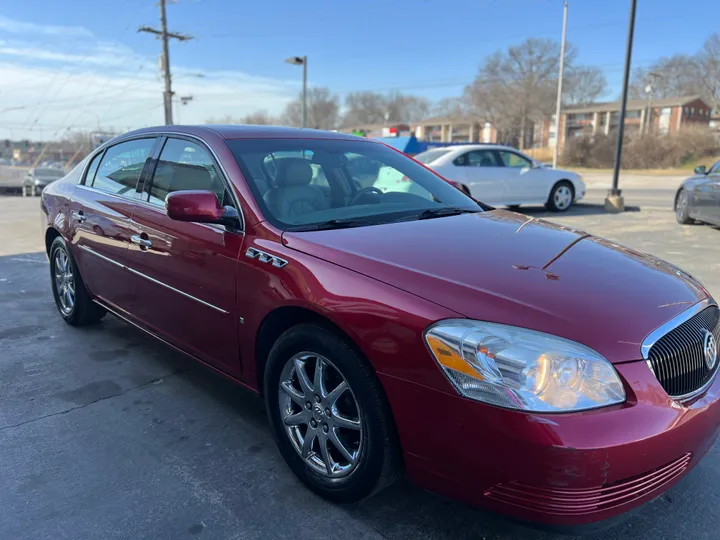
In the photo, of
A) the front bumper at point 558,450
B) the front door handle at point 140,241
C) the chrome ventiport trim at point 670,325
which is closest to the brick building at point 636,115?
the front door handle at point 140,241

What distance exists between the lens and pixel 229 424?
10.3 feet

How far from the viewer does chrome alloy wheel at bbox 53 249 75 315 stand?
466 centimetres

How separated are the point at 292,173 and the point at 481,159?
382 inches

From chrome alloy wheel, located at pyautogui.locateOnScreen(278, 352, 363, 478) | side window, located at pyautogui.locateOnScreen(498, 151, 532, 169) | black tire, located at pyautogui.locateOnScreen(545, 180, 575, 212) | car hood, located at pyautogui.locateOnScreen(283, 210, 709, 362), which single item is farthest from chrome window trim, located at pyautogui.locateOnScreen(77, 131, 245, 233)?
black tire, located at pyautogui.locateOnScreen(545, 180, 575, 212)

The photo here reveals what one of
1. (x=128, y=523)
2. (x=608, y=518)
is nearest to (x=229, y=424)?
(x=128, y=523)

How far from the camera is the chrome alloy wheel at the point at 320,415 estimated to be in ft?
7.63

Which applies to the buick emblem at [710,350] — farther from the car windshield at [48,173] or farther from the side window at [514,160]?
the car windshield at [48,173]

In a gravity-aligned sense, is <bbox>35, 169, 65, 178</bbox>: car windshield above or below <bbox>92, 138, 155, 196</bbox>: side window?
below

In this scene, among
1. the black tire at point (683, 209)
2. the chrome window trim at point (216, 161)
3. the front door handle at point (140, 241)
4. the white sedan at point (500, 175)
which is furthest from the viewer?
the white sedan at point (500, 175)

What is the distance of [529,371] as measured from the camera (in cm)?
184

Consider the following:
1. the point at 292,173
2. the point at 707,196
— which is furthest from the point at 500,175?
the point at 292,173

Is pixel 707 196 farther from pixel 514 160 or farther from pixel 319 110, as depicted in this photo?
pixel 319 110

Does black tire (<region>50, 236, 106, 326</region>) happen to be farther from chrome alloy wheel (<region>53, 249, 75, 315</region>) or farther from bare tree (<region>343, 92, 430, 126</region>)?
bare tree (<region>343, 92, 430, 126</region>)

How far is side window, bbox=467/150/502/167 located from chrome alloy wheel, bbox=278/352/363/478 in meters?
10.3
